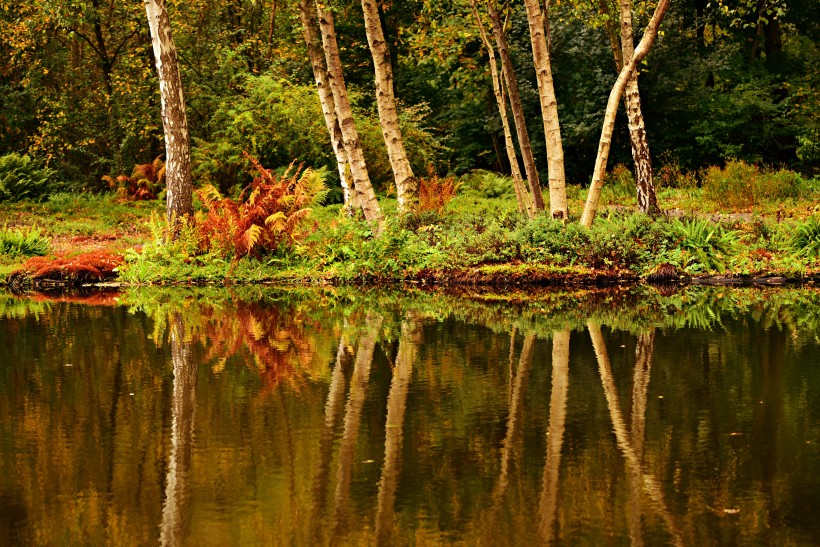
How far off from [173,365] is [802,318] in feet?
24.8

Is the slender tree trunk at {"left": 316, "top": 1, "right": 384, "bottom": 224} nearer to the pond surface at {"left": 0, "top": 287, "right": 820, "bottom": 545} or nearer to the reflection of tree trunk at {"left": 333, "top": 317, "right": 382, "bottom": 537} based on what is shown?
the pond surface at {"left": 0, "top": 287, "right": 820, "bottom": 545}

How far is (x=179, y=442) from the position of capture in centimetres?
784

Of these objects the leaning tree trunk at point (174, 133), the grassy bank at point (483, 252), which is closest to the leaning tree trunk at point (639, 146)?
the grassy bank at point (483, 252)

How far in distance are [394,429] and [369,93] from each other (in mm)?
28319

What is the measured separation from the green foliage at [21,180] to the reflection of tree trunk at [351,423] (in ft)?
71.1

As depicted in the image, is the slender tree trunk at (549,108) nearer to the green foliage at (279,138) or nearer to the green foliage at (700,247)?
the green foliage at (700,247)

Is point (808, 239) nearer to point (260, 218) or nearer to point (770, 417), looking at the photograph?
point (260, 218)

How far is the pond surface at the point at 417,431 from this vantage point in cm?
603

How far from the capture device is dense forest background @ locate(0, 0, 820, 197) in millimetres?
33812

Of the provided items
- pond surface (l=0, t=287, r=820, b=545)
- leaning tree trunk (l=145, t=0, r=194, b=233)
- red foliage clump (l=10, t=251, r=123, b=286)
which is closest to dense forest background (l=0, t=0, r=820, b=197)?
leaning tree trunk (l=145, t=0, r=194, b=233)

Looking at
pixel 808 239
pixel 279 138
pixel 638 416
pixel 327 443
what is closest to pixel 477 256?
pixel 808 239

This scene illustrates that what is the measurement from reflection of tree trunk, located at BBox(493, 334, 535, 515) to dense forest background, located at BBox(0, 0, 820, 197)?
73.9 feet

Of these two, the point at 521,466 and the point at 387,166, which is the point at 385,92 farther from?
the point at 521,466

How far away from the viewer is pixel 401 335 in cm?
1308
